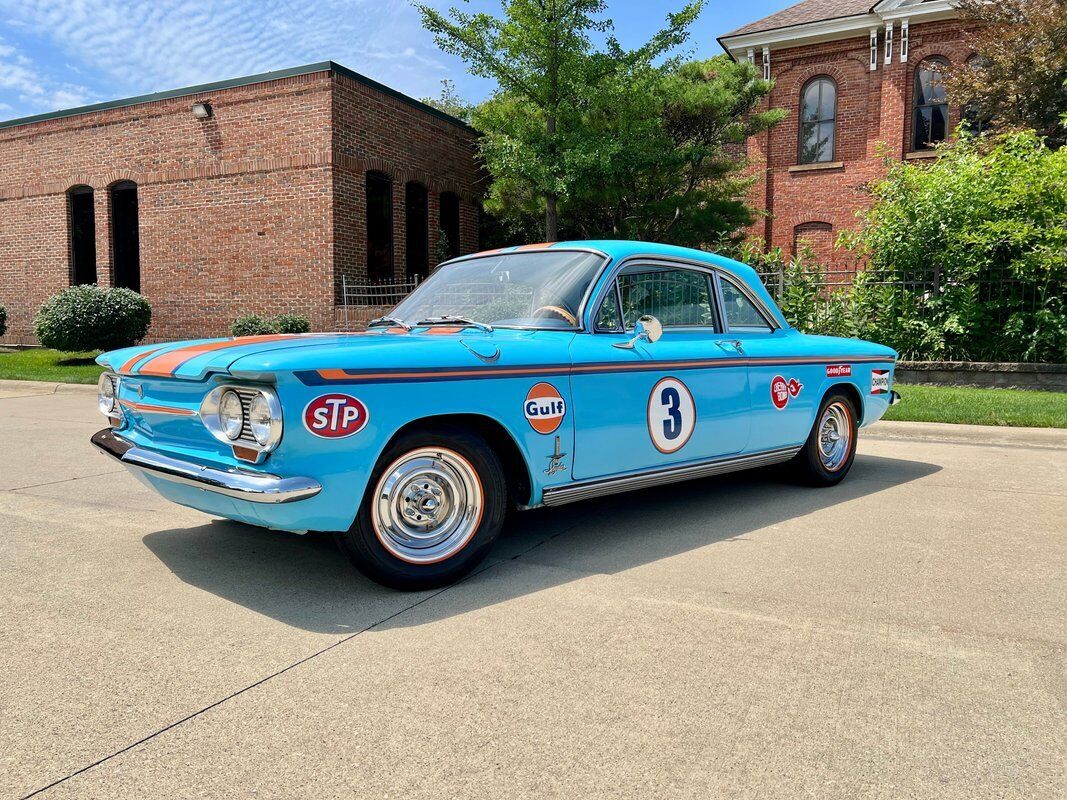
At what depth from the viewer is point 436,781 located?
87.6 inches

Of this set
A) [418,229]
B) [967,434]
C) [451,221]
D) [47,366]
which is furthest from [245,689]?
[451,221]

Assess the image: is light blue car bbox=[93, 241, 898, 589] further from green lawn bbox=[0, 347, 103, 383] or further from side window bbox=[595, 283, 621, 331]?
green lawn bbox=[0, 347, 103, 383]

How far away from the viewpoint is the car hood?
3322mm

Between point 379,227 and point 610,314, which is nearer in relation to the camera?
point 610,314

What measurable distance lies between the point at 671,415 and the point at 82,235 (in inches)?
757

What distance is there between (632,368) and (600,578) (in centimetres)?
113

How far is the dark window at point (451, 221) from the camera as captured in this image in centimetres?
2036

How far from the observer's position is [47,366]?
1583 centimetres

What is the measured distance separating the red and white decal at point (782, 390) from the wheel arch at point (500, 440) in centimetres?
208

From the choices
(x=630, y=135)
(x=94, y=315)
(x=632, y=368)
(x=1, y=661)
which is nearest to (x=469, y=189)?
(x=630, y=135)

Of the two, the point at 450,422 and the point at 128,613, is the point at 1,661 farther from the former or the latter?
the point at 450,422

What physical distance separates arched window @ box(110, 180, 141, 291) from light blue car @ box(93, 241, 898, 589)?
16258 mm

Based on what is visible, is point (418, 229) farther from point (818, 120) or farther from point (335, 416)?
point (335, 416)

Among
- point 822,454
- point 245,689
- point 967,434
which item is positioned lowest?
point 245,689
